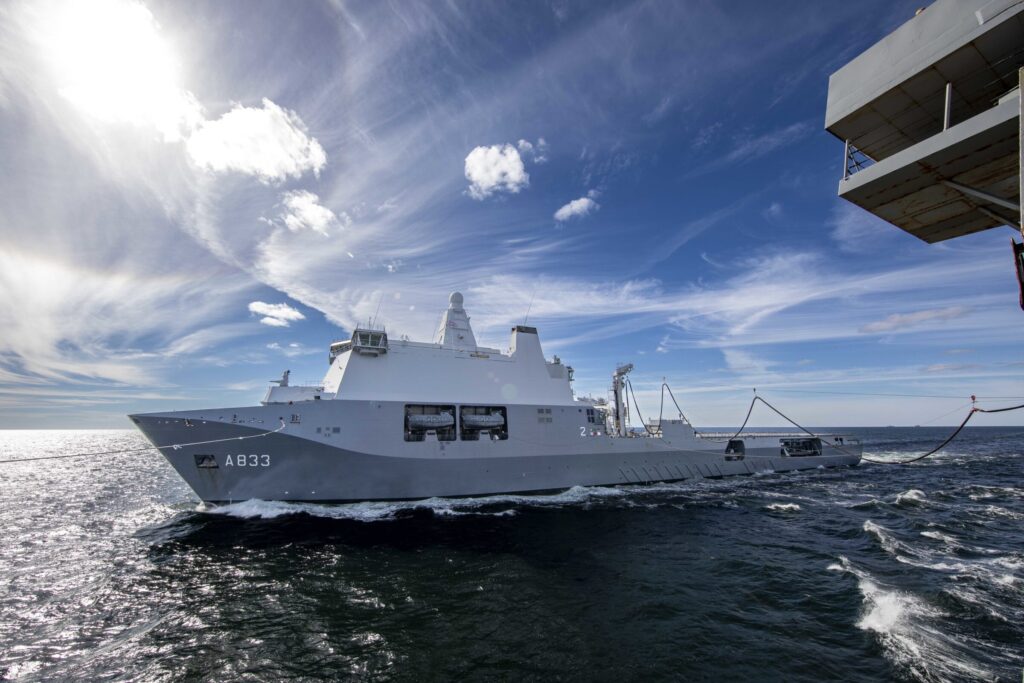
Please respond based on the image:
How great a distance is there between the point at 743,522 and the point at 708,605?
7.50 m

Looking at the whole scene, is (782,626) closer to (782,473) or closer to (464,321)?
(464,321)

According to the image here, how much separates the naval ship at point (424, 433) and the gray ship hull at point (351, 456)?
43mm

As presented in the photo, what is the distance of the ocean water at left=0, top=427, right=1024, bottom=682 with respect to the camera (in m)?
5.88

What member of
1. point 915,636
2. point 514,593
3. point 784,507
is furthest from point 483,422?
point 915,636

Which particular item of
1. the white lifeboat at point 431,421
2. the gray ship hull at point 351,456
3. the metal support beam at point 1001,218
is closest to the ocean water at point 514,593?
the gray ship hull at point 351,456

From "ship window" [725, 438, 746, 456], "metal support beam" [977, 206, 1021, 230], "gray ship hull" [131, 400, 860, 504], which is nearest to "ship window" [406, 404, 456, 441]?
"gray ship hull" [131, 400, 860, 504]

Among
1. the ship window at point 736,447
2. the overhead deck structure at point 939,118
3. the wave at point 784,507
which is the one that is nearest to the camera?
the overhead deck structure at point 939,118

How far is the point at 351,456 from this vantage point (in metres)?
14.7

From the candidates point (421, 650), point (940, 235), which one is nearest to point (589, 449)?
point (421, 650)

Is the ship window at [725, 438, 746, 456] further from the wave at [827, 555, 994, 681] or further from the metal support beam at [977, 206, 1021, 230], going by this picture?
the metal support beam at [977, 206, 1021, 230]

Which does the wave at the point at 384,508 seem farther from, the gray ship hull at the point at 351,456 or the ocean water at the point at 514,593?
the gray ship hull at the point at 351,456

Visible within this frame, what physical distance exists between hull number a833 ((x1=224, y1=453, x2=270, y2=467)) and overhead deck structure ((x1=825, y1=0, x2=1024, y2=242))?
17.0 meters

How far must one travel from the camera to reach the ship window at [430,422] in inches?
639

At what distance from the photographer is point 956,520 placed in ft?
44.0
